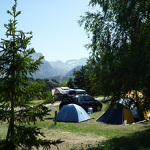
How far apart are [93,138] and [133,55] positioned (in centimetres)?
498

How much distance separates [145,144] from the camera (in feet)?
31.2

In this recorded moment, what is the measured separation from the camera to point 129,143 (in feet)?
32.0

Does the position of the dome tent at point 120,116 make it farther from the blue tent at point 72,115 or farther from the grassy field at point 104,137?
the blue tent at point 72,115

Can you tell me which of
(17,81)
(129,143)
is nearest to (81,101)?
(129,143)

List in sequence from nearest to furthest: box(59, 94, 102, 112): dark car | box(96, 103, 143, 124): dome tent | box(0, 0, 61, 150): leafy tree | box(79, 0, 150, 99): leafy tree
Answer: box(0, 0, 61, 150): leafy tree, box(79, 0, 150, 99): leafy tree, box(96, 103, 143, 124): dome tent, box(59, 94, 102, 112): dark car

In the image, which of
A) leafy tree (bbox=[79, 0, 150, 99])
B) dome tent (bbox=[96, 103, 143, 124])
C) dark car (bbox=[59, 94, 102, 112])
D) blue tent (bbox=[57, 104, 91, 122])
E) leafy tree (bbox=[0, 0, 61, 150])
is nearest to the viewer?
leafy tree (bbox=[0, 0, 61, 150])

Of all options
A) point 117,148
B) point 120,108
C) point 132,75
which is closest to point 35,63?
point 132,75

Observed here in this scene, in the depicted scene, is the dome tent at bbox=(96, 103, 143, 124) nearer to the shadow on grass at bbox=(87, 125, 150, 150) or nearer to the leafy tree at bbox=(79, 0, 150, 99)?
the shadow on grass at bbox=(87, 125, 150, 150)

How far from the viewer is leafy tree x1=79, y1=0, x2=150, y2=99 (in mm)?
8852

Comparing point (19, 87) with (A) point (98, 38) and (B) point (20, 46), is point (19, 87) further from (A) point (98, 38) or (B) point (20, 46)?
(A) point (98, 38)

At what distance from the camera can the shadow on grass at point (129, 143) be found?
29.5 feet

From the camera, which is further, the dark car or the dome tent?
the dark car

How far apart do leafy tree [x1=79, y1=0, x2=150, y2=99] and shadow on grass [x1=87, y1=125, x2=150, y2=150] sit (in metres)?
2.21

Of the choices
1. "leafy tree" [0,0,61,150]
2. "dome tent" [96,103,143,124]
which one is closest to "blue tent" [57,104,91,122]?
"dome tent" [96,103,143,124]
